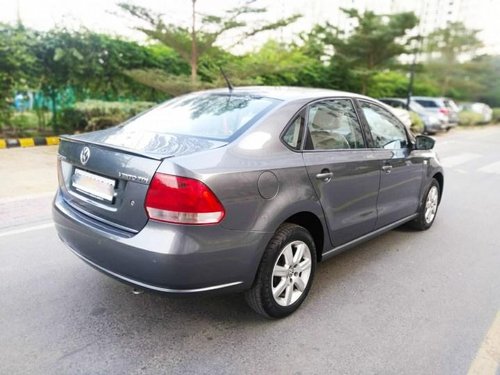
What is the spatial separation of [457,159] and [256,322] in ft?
32.4

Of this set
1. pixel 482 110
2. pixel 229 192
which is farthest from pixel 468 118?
pixel 229 192

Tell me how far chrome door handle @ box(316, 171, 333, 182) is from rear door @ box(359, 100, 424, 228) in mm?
743

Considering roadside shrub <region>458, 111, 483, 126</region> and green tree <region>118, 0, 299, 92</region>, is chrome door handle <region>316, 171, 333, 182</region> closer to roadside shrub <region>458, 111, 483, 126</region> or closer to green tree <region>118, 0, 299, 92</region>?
green tree <region>118, 0, 299, 92</region>

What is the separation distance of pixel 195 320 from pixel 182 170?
3.71ft

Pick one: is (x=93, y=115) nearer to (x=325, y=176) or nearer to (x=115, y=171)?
(x=115, y=171)

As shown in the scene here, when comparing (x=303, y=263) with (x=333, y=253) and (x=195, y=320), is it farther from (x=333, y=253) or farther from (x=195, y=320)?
(x=195, y=320)

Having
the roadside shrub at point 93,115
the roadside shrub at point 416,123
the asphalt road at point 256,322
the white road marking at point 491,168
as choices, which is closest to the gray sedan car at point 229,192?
the asphalt road at point 256,322

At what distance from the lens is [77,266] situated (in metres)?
3.55

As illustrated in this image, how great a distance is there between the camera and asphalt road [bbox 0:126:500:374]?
2.44 metres

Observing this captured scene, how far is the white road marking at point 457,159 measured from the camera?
1013 centimetres

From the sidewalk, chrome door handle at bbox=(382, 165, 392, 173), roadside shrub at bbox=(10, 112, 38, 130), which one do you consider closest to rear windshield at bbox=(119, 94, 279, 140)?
chrome door handle at bbox=(382, 165, 392, 173)

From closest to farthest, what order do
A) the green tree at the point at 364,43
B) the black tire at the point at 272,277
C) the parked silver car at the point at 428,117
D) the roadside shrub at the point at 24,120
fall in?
the black tire at the point at 272,277, the roadside shrub at the point at 24,120, the parked silver car at the point at 428,117, the green tree at the point at 364,43

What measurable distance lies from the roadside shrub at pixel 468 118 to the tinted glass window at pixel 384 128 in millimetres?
22530

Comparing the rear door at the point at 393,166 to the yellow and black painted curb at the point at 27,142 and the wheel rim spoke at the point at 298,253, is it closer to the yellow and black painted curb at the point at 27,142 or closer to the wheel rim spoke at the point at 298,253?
the wheel rim spoke at the point at 298,253
